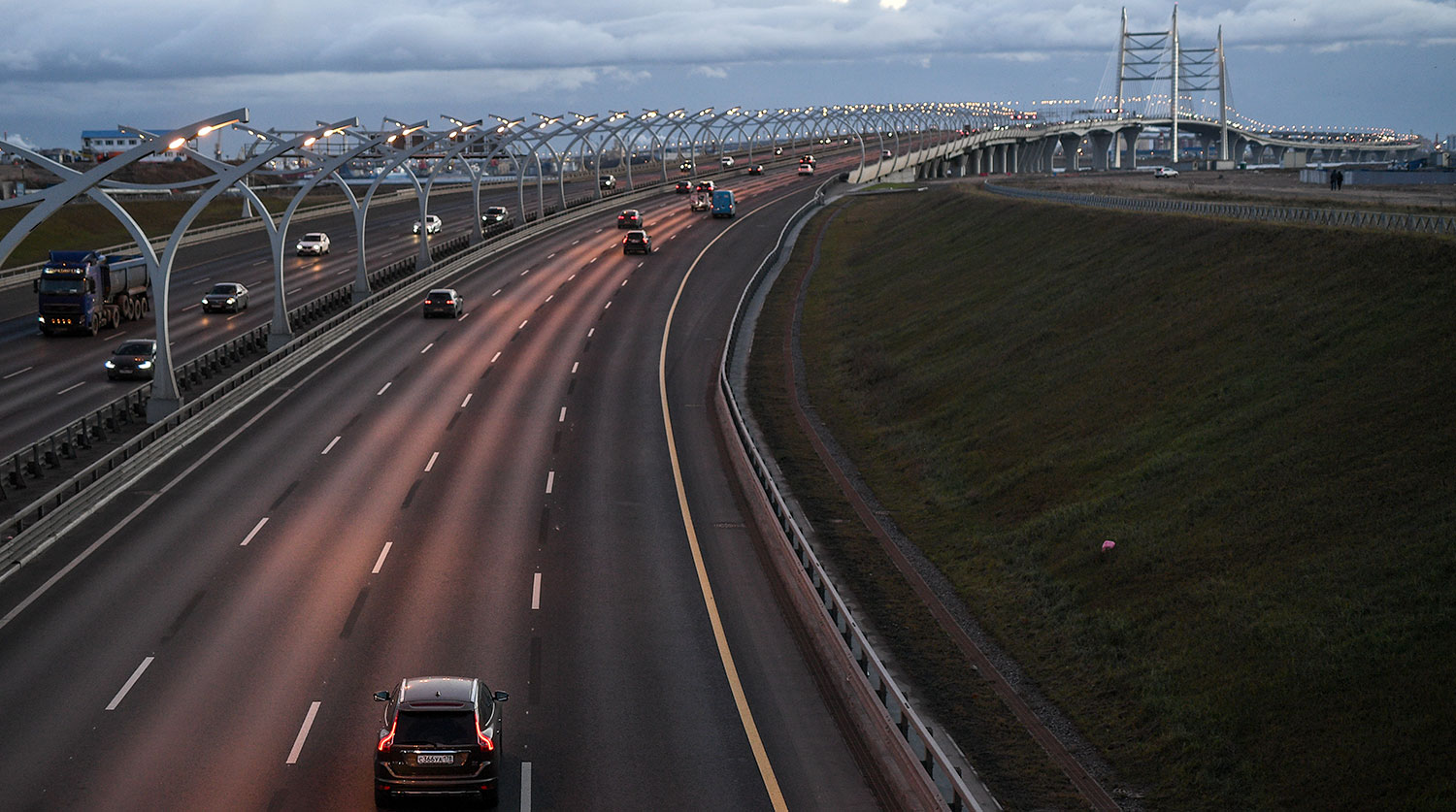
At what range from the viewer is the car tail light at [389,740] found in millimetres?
17469

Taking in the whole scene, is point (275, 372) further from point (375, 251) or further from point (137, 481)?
point (375, 251)

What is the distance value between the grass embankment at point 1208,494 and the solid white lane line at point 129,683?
1368 centimetres

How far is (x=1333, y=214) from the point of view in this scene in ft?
165

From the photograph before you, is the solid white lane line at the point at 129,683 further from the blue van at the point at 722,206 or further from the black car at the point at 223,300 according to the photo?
the blue van at the point at 722,206

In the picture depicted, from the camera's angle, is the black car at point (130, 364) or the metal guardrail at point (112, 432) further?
the black car at point (130, 364)

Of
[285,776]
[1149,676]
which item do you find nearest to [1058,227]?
[1149,676]

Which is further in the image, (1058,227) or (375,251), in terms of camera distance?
(375,251)

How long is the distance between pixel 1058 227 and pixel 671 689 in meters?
53.8

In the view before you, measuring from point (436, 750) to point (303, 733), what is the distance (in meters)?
4.13

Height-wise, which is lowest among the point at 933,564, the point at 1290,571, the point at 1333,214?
the point at 933,564

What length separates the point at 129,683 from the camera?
74.7 ft

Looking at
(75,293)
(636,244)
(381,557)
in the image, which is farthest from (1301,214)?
(75,293)

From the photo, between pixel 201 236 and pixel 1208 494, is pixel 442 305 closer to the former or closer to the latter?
pixel 201 236

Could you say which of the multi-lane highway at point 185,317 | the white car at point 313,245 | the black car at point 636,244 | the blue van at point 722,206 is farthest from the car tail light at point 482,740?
the blue van at point 722,206
